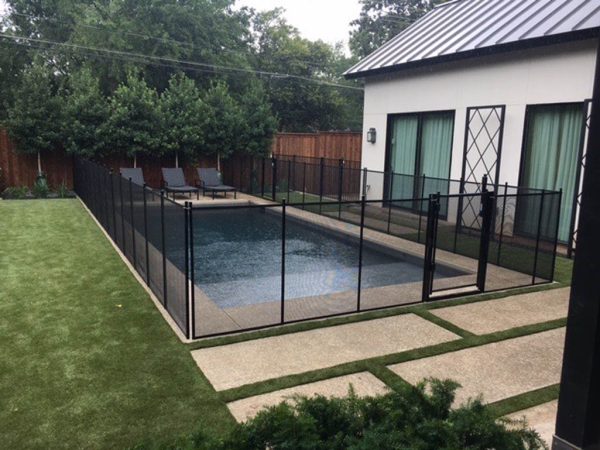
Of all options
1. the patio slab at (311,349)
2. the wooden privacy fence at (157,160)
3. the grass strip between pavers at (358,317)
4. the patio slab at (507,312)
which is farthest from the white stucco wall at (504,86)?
the patio slab at (311,349)

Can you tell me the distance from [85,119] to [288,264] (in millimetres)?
10679

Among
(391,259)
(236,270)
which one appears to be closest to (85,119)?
(236,270)

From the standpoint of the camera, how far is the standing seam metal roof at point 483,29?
9.39m

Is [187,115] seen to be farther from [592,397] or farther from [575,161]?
[592,397]

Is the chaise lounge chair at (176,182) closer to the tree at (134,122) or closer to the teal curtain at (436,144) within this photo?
the tree at (134,122)

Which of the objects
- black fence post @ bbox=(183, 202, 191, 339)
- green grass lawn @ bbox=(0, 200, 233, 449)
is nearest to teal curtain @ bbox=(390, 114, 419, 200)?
green grass lawn @ bbox=(0, 200, 233, 449)

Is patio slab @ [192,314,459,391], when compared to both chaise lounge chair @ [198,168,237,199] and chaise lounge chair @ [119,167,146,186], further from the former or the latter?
chaise lounge chair @ [119,167,146,186]

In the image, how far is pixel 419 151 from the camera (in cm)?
1357

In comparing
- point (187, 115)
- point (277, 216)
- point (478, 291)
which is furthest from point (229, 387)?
point (187, 115)

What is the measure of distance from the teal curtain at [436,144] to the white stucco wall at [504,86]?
0.99 ft

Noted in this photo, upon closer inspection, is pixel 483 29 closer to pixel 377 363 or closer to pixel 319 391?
pixel 377 363

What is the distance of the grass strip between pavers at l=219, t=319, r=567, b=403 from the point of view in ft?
13.6

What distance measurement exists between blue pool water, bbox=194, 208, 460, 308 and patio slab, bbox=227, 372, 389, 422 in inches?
96.1

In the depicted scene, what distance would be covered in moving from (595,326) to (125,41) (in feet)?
78.9
